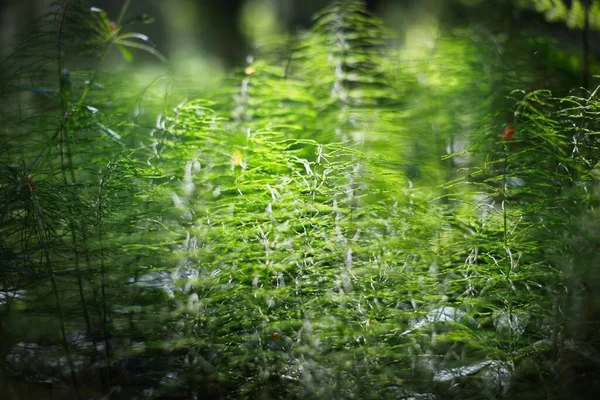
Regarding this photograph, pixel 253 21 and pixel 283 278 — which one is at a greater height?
pixel 253 21

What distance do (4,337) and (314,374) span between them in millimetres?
550

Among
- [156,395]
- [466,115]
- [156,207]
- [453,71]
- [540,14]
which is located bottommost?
[156,395]

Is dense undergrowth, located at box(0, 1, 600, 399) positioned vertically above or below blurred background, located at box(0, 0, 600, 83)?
below

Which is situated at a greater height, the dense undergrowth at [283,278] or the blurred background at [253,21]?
the blurred background at [253,21]

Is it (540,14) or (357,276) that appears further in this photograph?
(540,14)

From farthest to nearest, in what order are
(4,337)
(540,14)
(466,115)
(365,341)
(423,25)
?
(423,25) → (540,14) → (466,115) → (4,337) → (365,341)

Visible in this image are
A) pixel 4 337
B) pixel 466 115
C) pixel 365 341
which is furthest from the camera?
pixel 466 115

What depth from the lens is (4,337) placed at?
976mm

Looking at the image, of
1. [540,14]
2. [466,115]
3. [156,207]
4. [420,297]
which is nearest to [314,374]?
[420,297]

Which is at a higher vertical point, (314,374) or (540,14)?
(540,14)

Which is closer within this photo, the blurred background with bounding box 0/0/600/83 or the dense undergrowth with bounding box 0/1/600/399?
the dense undergrowth with bounding box 0/1/600/399

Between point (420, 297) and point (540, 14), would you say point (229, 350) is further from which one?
point (540, 14)

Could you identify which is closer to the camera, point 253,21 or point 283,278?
point 283,278

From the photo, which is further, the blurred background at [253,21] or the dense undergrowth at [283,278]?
the blurred background at [253,21]
